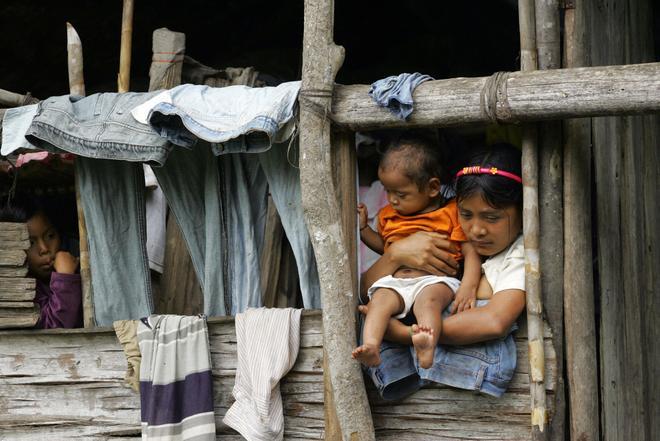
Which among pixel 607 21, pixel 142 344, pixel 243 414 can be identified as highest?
pixel 607 21

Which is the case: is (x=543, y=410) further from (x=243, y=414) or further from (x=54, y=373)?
(x=54, y=373)

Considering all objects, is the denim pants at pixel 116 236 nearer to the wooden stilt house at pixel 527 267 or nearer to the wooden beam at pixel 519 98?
the wooden stilt house at pixel 527 267

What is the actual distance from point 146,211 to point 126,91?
70cm

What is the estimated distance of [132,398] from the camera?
4.96 meters

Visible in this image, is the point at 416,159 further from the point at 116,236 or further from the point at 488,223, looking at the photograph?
the point at 116,236

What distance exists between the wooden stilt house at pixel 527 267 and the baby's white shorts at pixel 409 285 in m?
0.14

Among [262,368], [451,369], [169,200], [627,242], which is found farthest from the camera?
[169,200]

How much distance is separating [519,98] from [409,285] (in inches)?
33.8

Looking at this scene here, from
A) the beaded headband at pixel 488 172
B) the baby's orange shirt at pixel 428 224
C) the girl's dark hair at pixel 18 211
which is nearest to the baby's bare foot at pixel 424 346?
the baby's orange shirt at pixel 428 224

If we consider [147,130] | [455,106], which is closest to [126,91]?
[147,130]

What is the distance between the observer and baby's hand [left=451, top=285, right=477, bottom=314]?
440 centimetres

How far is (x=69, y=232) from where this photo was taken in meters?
6.42

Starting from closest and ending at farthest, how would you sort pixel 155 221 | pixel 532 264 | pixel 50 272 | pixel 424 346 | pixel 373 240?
pixel 424 346
pixel 532 264
pixel 373 240
pixel 50 272
pixel 155 221

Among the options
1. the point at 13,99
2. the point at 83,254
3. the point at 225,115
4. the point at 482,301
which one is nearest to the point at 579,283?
the point at 482,301
